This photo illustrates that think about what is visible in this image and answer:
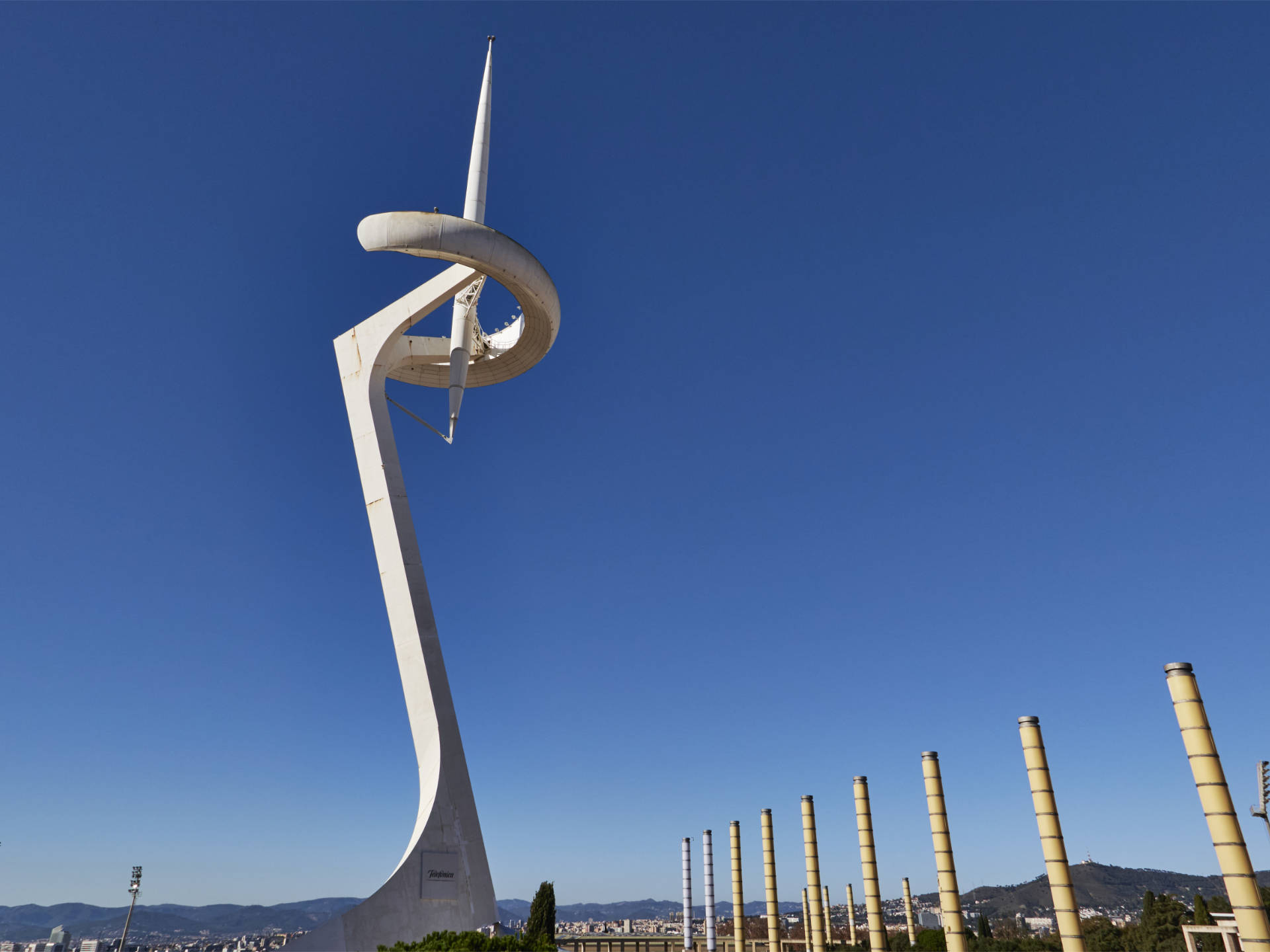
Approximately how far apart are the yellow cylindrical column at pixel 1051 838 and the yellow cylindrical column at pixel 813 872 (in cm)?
834

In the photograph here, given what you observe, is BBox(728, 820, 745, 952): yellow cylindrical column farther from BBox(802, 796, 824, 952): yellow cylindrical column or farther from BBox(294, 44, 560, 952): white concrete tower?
BBox(294, 44, 560, 952): white concrete tower

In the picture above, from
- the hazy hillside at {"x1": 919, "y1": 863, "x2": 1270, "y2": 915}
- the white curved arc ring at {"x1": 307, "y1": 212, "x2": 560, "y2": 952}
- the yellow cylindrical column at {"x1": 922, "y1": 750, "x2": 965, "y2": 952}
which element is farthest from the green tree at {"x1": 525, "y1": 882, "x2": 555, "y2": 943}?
the hazy hillside at {"x1": 919, "y1": 863, "x2": 1270, "y2": 915}

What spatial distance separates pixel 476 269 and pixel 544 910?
18142mm

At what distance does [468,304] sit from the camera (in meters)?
22.2

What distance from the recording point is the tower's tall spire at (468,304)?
21688mm

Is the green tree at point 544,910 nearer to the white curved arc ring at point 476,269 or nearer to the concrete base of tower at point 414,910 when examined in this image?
the concrete base of tower at point 414,910

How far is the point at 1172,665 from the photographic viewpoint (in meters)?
11.8

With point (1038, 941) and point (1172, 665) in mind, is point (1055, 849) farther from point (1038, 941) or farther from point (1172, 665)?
point (1038, 941)

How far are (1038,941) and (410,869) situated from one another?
2133 cm

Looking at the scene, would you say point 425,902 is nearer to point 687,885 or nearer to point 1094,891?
point 687,885

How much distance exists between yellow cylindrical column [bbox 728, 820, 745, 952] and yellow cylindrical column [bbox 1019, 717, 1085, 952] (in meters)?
13.3

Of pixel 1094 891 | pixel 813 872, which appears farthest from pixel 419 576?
pixel 1094 891

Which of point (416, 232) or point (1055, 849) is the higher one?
point (416, 232)

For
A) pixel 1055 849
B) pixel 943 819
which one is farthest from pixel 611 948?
pixel 1055 849
